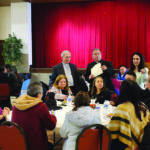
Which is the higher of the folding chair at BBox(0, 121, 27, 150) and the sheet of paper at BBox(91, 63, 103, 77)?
the sheet of paper at BBox(91, 63, 103, 77)

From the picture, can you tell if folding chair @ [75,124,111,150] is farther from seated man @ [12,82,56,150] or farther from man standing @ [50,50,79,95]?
man standing @ [50,50,79,95]

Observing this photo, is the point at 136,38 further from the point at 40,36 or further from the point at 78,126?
the point at 78,126

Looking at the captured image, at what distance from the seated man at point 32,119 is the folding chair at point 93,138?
0.38 m

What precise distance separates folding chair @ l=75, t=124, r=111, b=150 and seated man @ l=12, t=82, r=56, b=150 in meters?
0.38

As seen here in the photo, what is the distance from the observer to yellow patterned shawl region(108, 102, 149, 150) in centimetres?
183

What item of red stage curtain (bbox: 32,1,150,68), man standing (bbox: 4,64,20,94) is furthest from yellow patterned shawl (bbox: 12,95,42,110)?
red stage curtain (bbox: 32,1,150,68)

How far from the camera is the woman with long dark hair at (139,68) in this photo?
3.57 meters

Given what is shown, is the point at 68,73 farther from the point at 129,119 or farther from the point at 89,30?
the point at 89,30

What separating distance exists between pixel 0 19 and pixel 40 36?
1.95 meters

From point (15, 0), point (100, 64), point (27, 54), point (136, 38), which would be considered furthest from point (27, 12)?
point (100, 64)

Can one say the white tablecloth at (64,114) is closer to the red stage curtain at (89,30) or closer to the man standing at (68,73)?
the man standing at (68,73)

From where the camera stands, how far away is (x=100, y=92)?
11.3ft

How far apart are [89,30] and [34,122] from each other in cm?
673

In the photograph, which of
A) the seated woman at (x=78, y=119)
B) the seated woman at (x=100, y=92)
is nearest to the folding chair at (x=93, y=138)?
the seated woman at (x=78, y=119)
